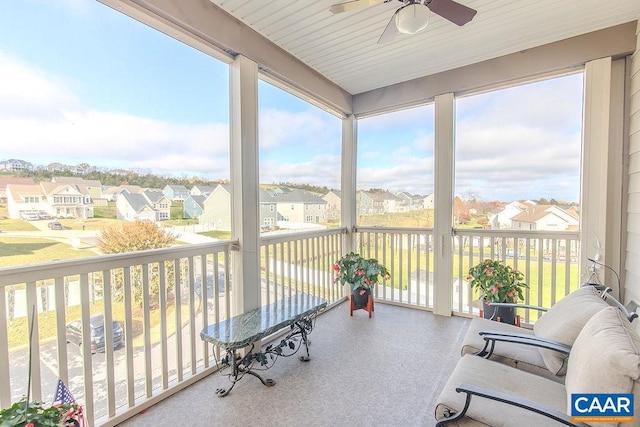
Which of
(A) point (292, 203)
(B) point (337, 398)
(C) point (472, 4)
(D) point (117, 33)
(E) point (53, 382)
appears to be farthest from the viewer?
(A) point (292, 203)

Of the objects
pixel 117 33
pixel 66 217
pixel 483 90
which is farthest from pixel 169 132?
pixel 483 90

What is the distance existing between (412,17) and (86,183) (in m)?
2.21

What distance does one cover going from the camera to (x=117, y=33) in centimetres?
174

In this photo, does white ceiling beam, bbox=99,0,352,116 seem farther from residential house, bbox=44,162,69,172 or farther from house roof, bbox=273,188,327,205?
house roof, bbox=273,188,327,205

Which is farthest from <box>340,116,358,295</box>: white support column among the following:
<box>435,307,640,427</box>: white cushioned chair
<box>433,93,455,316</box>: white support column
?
<box>435,307,640,427</box>: white cushioned chair

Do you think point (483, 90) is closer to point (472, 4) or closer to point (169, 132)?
point (472, 4)

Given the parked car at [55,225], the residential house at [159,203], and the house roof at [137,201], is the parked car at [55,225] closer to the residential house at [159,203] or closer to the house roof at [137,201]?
→ the house roof at [137,201]

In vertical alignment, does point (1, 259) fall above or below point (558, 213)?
below

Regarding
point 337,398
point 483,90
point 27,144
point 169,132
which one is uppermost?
point 483,90

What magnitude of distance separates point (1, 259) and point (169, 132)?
1.14 metres

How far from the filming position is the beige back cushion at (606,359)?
40.9 inches

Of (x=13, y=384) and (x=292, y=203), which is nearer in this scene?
(x=13, y=384)
